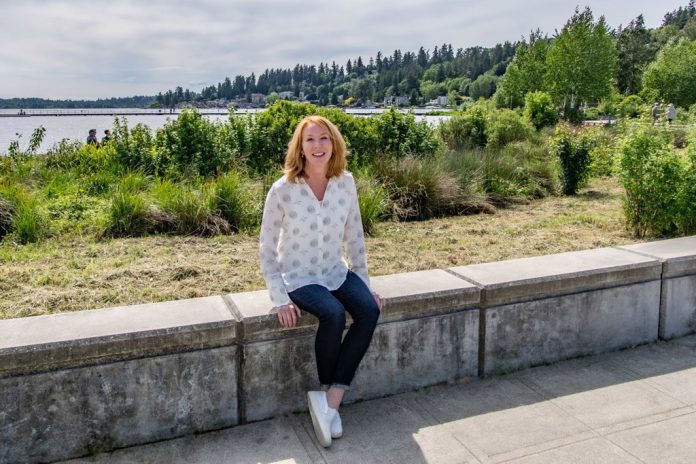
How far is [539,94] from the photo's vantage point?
22.0 metres

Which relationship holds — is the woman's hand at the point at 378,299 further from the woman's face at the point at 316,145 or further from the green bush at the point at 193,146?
the green bush at the point at 193,146

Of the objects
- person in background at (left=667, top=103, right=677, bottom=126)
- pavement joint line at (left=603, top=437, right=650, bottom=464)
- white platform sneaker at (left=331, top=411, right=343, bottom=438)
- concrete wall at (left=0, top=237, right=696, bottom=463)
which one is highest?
person in background at (left=667, top=103, right=677, bottom=126)

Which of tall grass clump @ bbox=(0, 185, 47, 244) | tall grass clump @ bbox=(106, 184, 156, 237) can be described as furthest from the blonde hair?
tall grass clump @ bbox=(0, 185, 47, 244)

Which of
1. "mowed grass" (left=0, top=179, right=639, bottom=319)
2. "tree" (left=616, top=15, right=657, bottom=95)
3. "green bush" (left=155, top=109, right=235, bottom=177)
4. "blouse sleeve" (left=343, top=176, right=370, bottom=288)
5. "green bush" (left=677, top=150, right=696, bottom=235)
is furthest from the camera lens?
"tree" (left=616, top=15, right=657, bottom=95)

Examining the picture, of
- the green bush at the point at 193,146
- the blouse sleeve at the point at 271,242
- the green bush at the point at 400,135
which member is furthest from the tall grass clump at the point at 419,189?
the blouse sleeve at the point at 271,242

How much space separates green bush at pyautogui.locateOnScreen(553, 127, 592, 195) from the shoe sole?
7687 millimetres

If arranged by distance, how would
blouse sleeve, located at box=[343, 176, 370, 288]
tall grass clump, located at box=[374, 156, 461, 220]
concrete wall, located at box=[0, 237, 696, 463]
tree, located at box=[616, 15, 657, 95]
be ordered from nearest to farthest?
concrete wall, located at box=[0, 237, 696, 463]
blouse sleeve, located at box=[343, 176, 370, 288]
tall grass clump, located at box=[374, 156, 461, 220]
tree, located at box=[616, 15, 657, 95]

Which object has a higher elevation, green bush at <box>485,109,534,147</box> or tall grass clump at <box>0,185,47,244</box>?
green bush at <box>485,109,534,147</box>

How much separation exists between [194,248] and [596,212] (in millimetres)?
5128

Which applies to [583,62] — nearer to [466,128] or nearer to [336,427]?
[466,128]

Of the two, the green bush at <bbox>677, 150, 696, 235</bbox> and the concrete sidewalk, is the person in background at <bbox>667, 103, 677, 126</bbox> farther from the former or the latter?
the concrete sidewalk

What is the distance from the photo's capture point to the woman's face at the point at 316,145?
3.31m

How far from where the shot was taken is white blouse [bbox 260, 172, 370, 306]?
3.25 meters

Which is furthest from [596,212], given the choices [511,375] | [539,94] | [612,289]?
[539,94]
